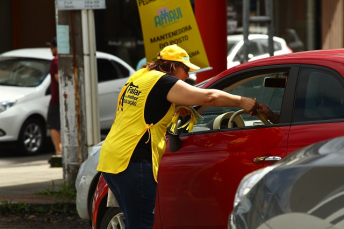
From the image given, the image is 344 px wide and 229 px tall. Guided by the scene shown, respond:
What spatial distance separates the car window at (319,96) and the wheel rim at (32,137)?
8.05 m

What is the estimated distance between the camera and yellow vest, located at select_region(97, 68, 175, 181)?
505cm

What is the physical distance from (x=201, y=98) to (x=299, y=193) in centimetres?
149

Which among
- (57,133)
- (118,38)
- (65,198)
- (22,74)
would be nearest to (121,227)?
(65,198)

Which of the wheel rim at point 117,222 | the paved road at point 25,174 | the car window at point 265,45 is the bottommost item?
the paved road at point 25,174

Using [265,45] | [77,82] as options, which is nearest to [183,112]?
[77,82]

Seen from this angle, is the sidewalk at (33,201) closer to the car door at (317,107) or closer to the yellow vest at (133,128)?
the yellow vest at (133,128)

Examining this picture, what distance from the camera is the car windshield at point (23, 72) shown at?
1295 centimetres

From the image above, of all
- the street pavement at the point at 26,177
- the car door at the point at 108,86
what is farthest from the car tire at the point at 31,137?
the car door at the point at 108,86

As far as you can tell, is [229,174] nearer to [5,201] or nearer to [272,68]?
[272,68]

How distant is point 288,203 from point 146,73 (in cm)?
172

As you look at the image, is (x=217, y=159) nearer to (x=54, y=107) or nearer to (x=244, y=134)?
(x=244, y=134)

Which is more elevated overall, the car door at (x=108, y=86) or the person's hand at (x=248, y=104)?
the person's hand at (x=248, y=104)

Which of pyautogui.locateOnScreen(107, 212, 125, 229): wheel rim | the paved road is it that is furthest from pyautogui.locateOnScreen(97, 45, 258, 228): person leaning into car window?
the paved road

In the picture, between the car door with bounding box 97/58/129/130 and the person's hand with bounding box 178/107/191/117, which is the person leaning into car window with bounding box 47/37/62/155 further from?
the person's hand with bounding box 178/107/191/117
